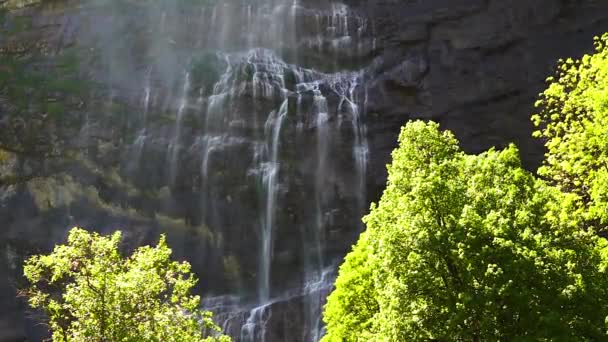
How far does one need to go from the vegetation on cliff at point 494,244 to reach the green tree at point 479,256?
0.02 m

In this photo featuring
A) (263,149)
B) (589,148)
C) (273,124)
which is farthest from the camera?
(273,124)

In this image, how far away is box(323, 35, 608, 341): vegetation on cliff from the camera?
14.9 meters

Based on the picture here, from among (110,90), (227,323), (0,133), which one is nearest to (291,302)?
(227,323)

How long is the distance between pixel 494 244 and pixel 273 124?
92.3 feet

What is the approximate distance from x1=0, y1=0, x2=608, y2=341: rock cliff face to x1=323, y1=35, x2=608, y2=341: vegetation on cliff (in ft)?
70.7

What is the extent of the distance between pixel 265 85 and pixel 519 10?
16.7m

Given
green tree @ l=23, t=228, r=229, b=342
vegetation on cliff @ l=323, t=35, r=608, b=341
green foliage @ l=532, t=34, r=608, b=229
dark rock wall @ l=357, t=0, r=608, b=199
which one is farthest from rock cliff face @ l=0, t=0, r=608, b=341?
green foliage @ l=532, t=34, r=608, b=229

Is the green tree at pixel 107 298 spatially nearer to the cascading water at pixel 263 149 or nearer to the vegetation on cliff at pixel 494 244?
the vegetation on cliff at pixel 494 244

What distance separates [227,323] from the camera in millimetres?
37906

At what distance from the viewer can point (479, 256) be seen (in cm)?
1538

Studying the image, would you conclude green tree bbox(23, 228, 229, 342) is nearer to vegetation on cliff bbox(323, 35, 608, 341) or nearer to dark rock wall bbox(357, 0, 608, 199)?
vegetation on cliff bbox(323, 35, 608, 341)

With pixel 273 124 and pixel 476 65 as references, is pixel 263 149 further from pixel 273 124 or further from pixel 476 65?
pixel 476 65

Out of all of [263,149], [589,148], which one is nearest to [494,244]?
[589,148]

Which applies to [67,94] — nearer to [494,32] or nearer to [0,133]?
[0,133]
